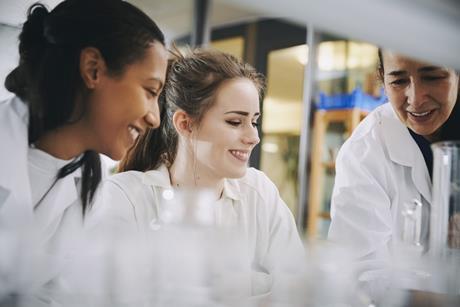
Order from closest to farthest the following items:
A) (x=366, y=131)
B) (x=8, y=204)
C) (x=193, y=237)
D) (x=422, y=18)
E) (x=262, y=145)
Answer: (x=8, y=204), (x=193, y=237), (x=262, y=145), (x=422, y=18), (x=366, y=131)

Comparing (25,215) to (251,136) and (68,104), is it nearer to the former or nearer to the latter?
(68,104)

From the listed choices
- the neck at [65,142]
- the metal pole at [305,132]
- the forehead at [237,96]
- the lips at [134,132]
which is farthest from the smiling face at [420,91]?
the neck at [65,142]

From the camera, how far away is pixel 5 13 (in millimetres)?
841

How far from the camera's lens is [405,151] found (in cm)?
135

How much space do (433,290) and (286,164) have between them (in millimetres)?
513

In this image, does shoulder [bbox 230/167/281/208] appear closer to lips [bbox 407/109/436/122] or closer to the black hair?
the black hair

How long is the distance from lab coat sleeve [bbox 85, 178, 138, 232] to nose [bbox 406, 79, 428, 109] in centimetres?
78

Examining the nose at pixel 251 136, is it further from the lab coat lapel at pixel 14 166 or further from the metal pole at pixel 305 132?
the lab coat lapel at pixel 14 166

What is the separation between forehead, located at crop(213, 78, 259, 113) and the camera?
1.02 meters

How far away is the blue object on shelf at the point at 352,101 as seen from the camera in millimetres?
1228

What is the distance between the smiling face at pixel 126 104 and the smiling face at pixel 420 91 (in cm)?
62

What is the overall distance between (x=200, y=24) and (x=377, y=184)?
637mm

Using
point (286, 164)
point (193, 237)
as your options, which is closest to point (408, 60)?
point (286, 164)

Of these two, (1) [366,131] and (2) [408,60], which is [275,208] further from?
(2) [408,60]
